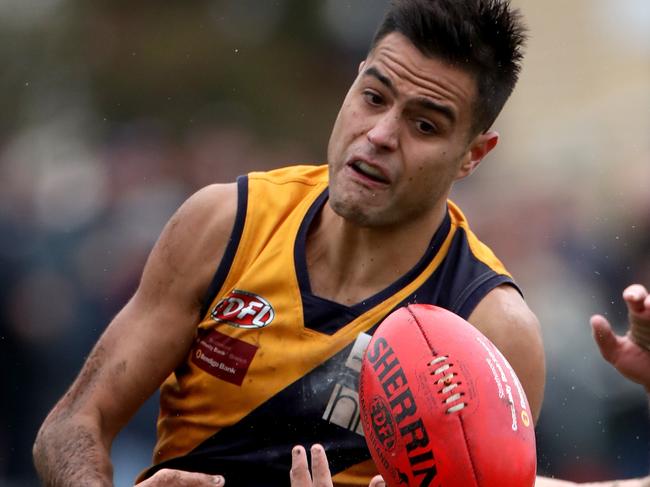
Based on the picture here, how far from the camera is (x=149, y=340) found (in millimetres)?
4211

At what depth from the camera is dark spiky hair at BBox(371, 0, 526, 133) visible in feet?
13.6

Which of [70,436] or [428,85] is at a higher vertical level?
[428,85]

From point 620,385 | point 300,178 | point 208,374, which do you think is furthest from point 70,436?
point 620,385

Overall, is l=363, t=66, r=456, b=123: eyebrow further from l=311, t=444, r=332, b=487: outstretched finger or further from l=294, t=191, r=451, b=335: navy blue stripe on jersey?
l=311, t=444, r=332, b=487: outstretched finger

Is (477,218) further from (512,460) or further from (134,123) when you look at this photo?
(512,460)

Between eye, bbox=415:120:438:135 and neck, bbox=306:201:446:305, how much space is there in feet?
0.94

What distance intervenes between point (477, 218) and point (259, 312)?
3765mm

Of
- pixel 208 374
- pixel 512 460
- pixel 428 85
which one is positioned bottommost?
pixel 208 374

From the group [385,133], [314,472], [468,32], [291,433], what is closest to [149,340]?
[291,433]

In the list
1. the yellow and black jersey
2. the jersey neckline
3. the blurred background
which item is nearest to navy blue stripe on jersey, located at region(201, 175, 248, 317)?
the yellow and black jersey

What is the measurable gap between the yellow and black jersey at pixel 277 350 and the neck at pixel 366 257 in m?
0.05

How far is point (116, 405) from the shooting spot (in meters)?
4.23

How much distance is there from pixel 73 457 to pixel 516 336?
4.84 feet

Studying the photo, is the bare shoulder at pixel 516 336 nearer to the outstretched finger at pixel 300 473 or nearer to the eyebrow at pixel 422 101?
the eyebrow at pixel 422 101
